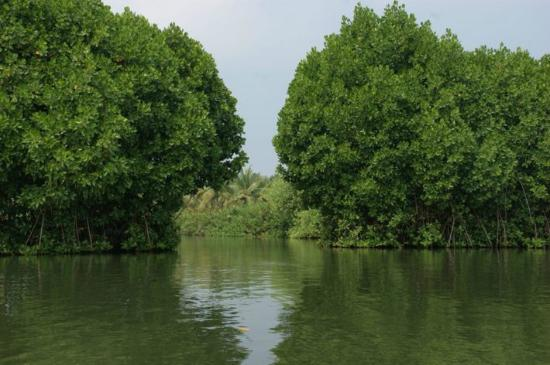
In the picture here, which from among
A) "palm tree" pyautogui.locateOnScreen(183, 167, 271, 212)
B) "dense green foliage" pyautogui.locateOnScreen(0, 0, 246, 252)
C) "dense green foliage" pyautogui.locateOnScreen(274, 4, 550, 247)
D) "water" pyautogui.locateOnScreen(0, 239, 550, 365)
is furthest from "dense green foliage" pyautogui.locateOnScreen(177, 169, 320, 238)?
"water" pyautogui.locateOnScreen(0, 239, 550, 365)

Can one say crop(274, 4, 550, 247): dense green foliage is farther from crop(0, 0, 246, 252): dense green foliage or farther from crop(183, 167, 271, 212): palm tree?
crop(183, 167, 271, 212): palm tree

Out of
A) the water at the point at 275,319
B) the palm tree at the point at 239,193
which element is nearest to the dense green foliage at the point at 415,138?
the water at the point at 275,319

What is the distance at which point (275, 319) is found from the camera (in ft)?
37.0

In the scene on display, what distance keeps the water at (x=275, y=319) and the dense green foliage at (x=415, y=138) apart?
19.3 m

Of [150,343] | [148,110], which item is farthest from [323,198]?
[150,343]

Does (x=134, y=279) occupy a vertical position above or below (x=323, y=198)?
below

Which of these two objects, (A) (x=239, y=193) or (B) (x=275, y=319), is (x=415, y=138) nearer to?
(B) (x=275, y=319)

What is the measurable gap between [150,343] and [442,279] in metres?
11.8

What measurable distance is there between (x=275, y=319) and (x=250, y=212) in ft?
247

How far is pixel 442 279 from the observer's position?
61.0 ft

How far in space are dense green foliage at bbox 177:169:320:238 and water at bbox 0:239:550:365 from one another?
151ft

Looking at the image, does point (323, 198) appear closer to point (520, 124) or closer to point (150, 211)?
point (150, 211)

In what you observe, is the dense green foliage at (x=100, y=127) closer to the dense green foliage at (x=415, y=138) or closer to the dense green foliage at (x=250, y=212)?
→ the dense green foliage at (x=415, y=138)

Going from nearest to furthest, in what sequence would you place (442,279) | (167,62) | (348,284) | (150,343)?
(150,343) < (348,284) < (442,279) < (167,62)
